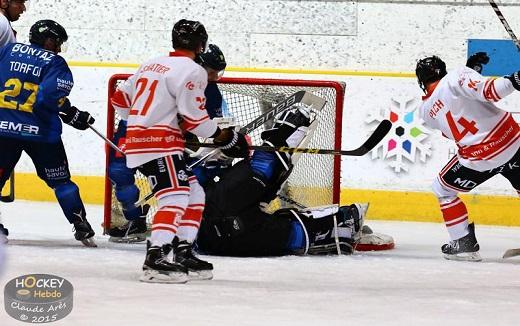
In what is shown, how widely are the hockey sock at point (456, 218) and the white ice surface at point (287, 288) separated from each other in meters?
0.14

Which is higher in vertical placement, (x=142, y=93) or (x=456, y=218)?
(x=142, y=93)

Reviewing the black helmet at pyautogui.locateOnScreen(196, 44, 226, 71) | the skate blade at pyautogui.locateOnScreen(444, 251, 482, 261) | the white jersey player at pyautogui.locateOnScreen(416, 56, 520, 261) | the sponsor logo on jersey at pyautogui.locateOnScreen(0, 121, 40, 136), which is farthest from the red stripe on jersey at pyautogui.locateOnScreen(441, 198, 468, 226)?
the sponsor logo on jersey at pyautogui.locateOnScreen(0, 121, 40, 136)

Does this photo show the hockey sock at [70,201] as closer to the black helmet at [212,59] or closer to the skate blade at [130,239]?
the skate blade at [130,239]

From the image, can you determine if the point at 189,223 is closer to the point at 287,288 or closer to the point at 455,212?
the point at 287,288

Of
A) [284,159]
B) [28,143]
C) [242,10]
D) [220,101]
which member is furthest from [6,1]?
[242,10]

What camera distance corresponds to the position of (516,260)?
16.3ft

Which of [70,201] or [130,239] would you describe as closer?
[70,201]

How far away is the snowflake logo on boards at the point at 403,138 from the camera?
6.47 m

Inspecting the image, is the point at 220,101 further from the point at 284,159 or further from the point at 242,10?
the point at 242,10

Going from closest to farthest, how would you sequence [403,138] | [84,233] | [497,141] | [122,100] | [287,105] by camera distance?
1. [122,100]
2. [497,141]
3. [84,233]
4. [287,105]
5. [403,138]

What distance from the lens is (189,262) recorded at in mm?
4055

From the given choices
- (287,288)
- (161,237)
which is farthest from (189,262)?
(287,288)

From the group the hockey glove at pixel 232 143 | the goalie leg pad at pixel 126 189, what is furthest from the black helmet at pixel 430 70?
the goalie leg pad at pixel 126 189

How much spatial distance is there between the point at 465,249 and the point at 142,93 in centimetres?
173
